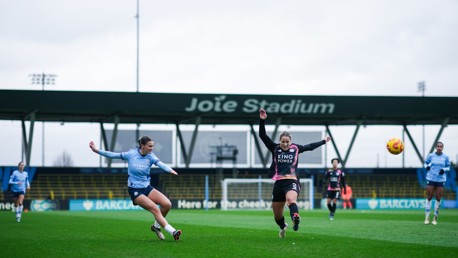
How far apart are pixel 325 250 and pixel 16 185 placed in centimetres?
1968

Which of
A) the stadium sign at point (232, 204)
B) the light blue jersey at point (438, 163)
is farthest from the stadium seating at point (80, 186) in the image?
the light blue jersey at point (438, 163)

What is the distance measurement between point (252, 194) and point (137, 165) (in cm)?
4215

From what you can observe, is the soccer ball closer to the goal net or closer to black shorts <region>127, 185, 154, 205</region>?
black shorts <region>127, 185, 154, 205</region>

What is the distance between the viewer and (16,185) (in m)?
28.8

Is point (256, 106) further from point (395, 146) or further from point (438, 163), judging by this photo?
point (438, 163)

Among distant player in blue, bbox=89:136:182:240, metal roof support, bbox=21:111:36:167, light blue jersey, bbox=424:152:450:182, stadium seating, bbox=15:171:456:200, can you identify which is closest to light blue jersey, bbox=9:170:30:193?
distant player in blue, bbox=89:136:182:240

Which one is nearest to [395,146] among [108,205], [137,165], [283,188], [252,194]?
[283,188]

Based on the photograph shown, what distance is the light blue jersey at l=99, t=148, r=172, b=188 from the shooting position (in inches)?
582

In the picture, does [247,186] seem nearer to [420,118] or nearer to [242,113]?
[242,113]

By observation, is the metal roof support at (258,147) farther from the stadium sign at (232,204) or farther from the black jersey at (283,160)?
the black jersey at (283,160)

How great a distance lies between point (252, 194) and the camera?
56.5 m

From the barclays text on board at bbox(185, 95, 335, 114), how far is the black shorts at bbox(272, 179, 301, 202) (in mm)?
40517

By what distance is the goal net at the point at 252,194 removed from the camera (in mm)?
54250

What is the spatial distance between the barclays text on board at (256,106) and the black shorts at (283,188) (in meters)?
40.5
